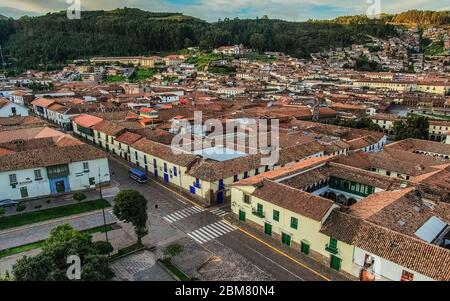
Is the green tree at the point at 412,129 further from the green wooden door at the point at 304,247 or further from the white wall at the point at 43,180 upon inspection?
the white wall at the point at 43,180

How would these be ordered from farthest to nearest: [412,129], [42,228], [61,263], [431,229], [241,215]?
[412,129]
[241,215]
[42,228]
[431,229]
[61,263]

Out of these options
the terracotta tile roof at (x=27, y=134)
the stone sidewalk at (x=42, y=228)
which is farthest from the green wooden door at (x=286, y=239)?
the terracotta tile roof at (x=27, y=134)

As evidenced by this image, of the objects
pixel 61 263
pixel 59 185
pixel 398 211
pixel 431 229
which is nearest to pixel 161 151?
pixel 59 185

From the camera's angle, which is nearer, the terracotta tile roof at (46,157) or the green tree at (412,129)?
the terracotta tile roof at (46,157)

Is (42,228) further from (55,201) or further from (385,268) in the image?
(385,268)

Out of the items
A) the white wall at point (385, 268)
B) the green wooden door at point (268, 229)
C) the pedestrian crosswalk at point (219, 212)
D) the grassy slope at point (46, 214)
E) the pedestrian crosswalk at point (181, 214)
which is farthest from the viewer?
the pedestrian crosswalk at point (219, 212)

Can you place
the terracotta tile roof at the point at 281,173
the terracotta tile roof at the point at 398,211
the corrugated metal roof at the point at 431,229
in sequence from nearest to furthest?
1. the corrugated metal roof at the point at 431,229
2. the terracotta tile roof at the point at 398,211
3. the terracotta tile roof at the point at 281,173
